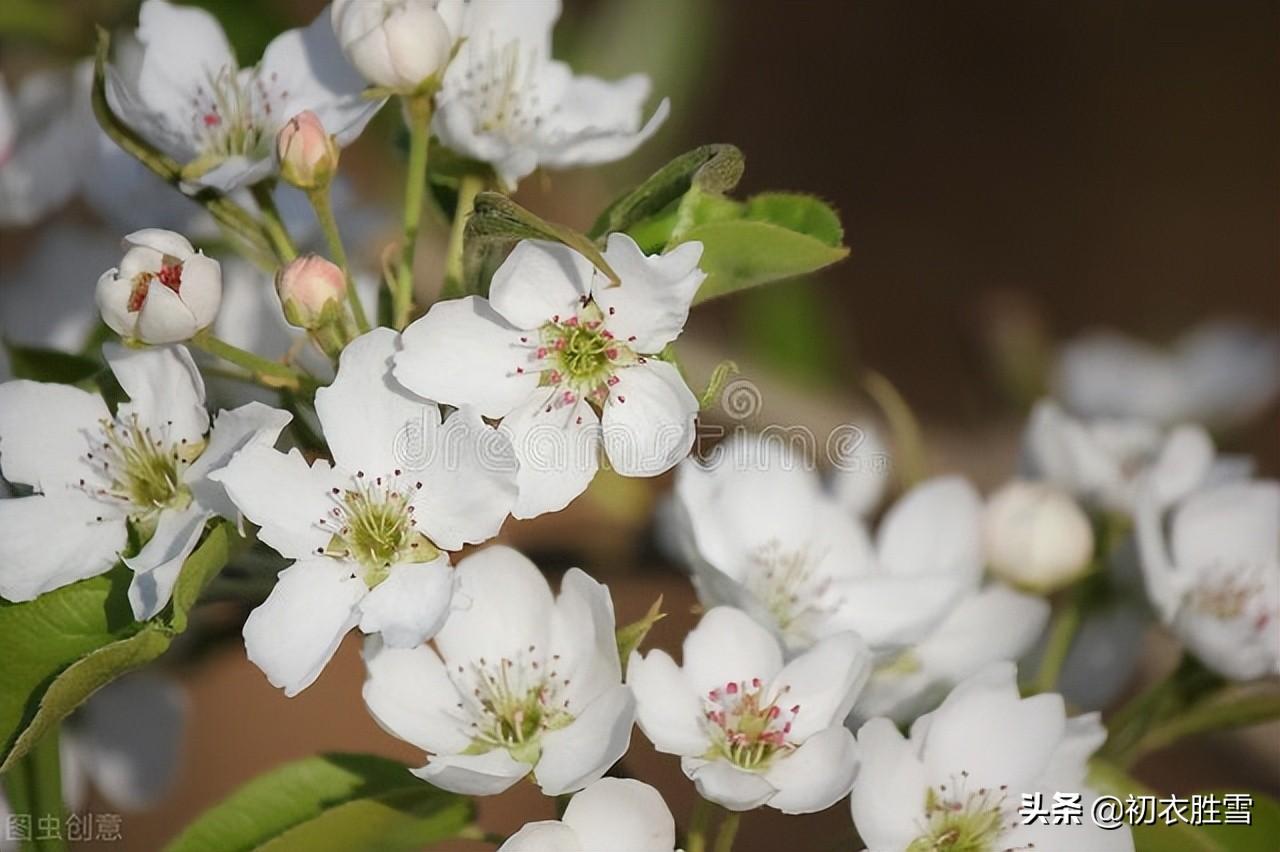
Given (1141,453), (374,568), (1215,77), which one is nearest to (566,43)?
(1141,453)

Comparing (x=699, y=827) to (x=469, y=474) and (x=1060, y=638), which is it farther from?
(x=1060, y=638)

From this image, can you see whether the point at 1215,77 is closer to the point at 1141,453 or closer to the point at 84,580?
the point at 1141,453

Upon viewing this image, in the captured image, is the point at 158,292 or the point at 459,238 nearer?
the point at 158,292

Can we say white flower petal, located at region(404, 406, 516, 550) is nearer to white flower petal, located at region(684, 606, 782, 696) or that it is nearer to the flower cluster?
the flower cluster

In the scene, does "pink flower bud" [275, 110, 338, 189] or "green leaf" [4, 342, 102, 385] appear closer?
"pink flower bud" [275, 110, 338, 189]

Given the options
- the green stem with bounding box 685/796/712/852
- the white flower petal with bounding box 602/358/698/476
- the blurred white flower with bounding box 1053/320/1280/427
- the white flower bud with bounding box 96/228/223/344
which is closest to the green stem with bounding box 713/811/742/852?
the green stem with bounding box 685/796/712/852

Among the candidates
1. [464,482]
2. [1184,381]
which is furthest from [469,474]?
[1184,381]
